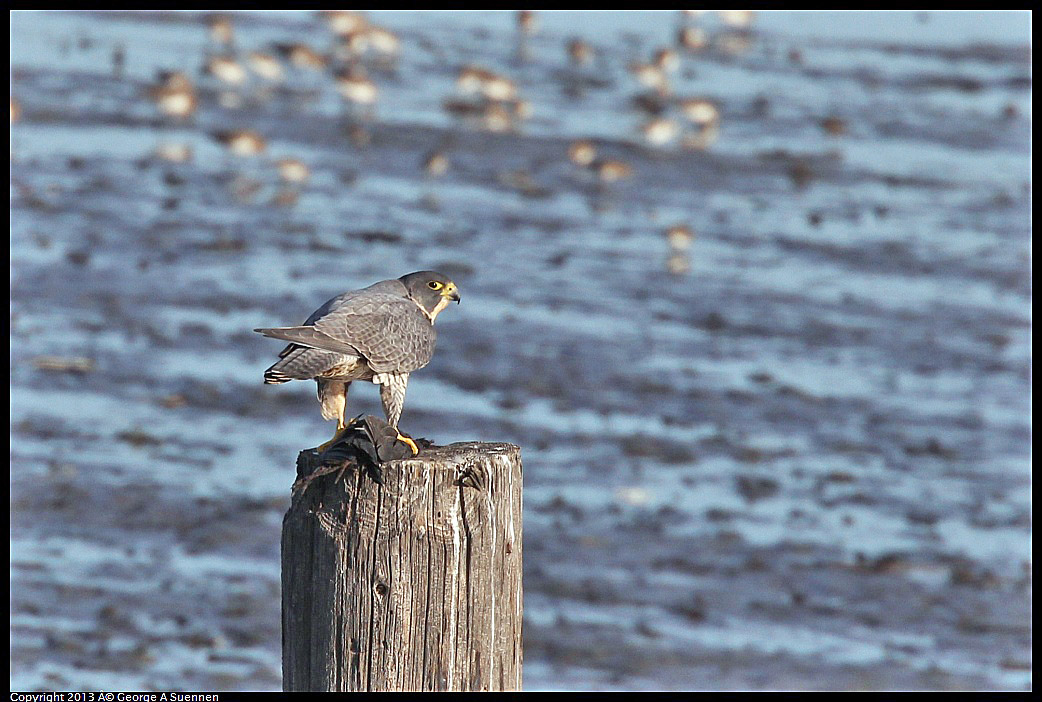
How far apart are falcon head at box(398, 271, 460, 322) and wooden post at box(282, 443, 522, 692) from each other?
1368mm

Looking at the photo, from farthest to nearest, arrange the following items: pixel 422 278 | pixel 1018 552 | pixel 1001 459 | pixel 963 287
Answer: pixel 963 287 → pixel 1001 459 → pixel 1018 552 → pixel 422 278

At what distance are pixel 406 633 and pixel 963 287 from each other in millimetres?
9981

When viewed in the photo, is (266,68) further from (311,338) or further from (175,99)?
(311,338)

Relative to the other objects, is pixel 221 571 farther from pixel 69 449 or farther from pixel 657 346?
pixel 657 346

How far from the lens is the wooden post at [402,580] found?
345 cm

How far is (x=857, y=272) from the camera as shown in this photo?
41.5 ft

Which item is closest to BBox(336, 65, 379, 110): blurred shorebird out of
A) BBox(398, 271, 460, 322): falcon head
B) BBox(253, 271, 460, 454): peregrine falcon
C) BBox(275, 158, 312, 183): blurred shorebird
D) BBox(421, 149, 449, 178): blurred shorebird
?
BBox(421, 149, 449, 178): blurred shorebird

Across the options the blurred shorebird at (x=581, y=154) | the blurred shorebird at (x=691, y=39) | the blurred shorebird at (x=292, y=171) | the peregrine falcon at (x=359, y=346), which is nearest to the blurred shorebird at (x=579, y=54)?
the blurred shorebird at (x=691, y=39)

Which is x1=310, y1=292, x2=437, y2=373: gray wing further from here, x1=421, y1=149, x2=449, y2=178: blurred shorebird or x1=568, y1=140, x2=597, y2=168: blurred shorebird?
x1=568, y1=140, x2=597, y2=168: blurred shorebird

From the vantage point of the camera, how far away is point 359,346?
4219 millimetres

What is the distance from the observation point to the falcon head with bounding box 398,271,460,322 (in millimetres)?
4871

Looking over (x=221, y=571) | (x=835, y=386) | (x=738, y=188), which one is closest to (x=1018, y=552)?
(x=835, y=386)

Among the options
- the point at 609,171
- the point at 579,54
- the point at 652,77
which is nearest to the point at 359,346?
the point at 609,171

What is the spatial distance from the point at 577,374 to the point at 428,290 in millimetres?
4992
